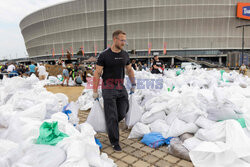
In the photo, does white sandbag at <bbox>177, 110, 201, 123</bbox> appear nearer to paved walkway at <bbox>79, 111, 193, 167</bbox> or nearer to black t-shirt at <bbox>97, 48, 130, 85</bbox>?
paved walkway at <bbox>79, 111, 193, 167</bbox>

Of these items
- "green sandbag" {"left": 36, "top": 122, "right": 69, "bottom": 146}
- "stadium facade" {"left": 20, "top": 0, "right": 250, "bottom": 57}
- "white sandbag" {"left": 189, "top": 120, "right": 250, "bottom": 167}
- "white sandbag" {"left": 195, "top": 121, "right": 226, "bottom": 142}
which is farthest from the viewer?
"stadium facade" {"left": 20, "top": 0, "right": 250, "bottom": 57}

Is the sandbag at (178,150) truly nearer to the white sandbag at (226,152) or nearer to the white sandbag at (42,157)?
the white sandbag at (226,152)

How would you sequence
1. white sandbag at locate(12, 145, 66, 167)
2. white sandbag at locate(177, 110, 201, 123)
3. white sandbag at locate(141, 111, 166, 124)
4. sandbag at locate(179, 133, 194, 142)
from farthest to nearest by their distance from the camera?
white sandbag at locate(141, 111, 166, 124)
white sandbag at locate(177, 110, 201, 123)
sandbag at locate(179, 133, 194, 142)
white sandbag at locate(12, 145, 66, 167)

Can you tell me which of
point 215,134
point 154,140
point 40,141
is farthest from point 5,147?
point 215,134

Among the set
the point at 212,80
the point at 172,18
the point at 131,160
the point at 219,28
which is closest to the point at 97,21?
the point at 172,18

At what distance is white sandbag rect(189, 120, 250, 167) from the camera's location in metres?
2.07

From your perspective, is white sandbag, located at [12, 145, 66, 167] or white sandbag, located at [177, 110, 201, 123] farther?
white sandbag, located at [177, 110, 201, 123]

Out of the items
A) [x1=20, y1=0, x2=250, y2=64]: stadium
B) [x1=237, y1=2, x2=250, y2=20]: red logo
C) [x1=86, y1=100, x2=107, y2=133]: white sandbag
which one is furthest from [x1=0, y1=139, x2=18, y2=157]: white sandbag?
[x1=237, y1=2, x2=250, y2=20]: red logo

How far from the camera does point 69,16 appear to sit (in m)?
51.6

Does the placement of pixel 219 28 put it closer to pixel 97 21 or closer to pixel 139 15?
pixel 139 15

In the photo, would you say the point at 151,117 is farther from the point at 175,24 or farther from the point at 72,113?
the point at 175,24

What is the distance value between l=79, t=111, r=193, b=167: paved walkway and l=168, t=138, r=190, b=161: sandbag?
2.0 inches

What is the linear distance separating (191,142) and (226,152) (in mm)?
605

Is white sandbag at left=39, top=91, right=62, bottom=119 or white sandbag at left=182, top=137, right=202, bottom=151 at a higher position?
white sandbag at left=39, top=91, right=62, bottom=119
